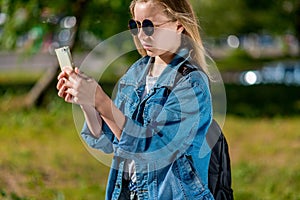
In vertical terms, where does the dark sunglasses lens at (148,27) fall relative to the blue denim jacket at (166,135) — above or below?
above

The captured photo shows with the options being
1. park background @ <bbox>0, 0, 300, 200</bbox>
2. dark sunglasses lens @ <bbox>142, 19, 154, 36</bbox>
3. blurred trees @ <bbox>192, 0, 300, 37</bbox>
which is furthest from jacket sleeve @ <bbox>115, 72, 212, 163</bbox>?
blurred trees @ <bbox>192, 0, 300, 37</bbox>

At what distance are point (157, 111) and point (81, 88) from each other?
0.35 meters

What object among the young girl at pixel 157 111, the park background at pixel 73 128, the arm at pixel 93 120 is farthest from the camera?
the park background at pixel 73 128

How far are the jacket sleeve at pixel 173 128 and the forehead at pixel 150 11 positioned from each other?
0.28 metres

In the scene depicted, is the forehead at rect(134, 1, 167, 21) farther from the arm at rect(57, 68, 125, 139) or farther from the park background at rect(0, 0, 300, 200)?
the park background at rect(0, 0, 300, 200)

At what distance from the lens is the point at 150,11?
106 inches

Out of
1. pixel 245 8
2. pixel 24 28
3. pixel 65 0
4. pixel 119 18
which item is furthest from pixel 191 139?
pixel 245 8

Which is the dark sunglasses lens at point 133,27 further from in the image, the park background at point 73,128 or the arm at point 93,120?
the park background at point 73,128

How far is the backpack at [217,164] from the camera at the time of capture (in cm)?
281

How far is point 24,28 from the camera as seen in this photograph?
970 centimetres

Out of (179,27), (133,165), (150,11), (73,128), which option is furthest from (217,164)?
(73,128)

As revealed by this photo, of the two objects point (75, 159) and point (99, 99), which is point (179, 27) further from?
point (75, 159)

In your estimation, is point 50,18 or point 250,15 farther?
point 250,15

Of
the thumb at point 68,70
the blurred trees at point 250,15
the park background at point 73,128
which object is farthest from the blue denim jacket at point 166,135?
the blurred trees at point 250,15
